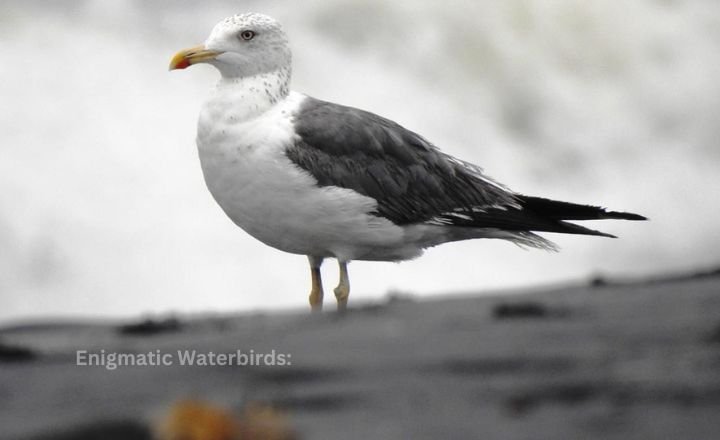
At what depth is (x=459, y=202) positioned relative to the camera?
10.2 meters

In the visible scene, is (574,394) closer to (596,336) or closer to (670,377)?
(670,377)

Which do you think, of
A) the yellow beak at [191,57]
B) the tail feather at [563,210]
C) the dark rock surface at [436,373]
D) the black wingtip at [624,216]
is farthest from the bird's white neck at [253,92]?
the dark rock surface at [436,373]

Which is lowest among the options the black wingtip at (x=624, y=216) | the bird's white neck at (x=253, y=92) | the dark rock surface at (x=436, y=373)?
the dark rock surface at (x=436, y=373)

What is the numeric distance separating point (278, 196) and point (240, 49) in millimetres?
1400

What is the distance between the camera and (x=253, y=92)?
966 cm

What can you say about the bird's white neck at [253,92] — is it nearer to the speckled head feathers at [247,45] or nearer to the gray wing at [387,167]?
the speckled head feathers at [247,45]

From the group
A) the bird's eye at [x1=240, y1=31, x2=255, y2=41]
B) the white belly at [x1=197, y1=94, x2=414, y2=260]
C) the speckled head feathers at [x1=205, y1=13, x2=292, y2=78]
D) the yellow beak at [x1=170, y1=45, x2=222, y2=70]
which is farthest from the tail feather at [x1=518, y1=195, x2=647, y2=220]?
the yellow beak at [x1=170, y1=45, x2=222, y2=70]

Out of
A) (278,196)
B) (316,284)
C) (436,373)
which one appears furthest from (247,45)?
(436,373)

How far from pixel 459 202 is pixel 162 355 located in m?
4.65

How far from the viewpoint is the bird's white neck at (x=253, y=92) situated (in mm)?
9516

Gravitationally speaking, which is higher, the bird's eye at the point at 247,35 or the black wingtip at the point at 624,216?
the bird's eye at the point at 247,35

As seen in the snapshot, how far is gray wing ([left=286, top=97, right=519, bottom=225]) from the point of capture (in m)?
9.44

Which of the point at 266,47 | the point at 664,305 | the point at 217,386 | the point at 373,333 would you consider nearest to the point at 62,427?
the point at 217,386

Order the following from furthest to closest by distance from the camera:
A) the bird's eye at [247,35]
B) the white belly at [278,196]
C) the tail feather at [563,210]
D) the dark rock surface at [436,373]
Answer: the tail feather at [563,210] < the bird's eye at [247,35] < the white belly at [278,196] < the dark rock surface at [436,373]
